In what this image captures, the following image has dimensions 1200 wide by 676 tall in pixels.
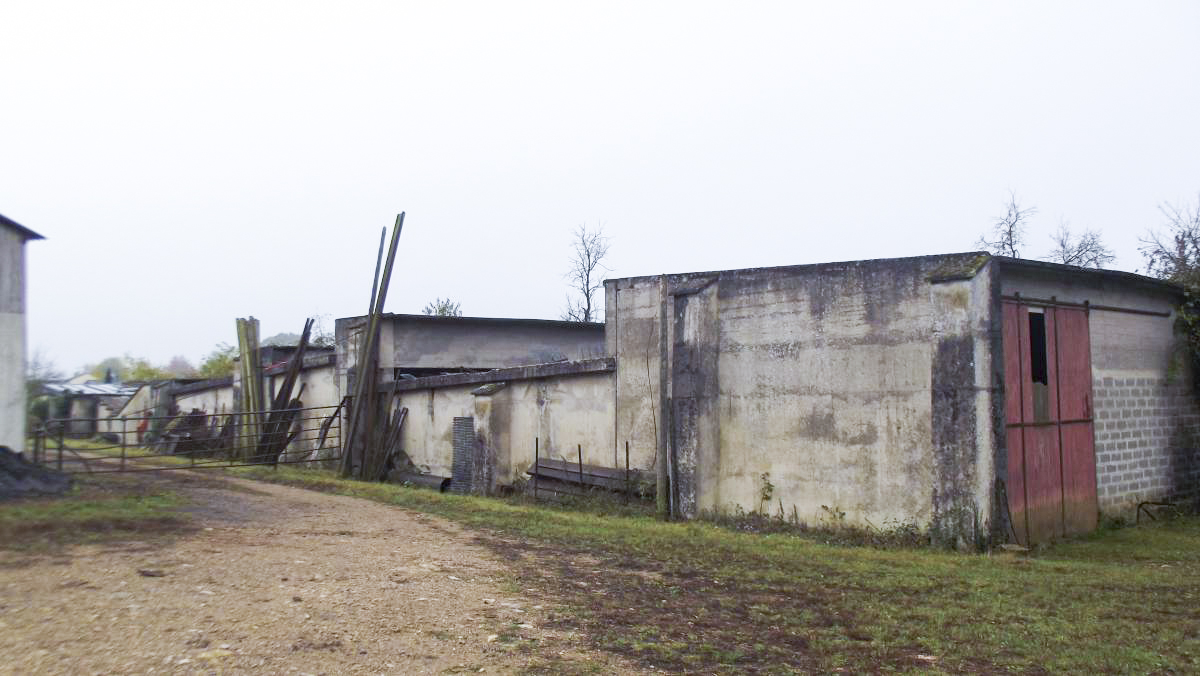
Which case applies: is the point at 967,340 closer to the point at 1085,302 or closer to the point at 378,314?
the point at 1085,302

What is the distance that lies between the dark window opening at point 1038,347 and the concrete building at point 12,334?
14.1m

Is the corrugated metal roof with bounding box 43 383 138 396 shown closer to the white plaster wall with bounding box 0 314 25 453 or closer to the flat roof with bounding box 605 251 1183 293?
the white plaster wall with bounding box 0 314 25 453

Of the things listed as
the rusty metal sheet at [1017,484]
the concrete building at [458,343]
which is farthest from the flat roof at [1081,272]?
the concrete building at [458,343]

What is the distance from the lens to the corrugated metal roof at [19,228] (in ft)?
43.9

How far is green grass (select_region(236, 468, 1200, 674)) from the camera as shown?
6293 millimetres

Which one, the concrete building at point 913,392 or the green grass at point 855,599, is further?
the concrete building at point 913,392

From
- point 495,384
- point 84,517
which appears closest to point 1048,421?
point 495,384

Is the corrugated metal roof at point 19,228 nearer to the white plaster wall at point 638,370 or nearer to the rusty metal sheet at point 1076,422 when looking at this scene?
the white plaster wall at point 638,370

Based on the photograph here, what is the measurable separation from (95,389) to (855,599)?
3614 centimetres

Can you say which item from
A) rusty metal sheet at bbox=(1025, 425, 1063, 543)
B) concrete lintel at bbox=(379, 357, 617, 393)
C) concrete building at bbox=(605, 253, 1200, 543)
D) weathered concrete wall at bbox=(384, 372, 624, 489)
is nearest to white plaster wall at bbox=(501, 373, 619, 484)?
weathered concrete wall at bbox=(384, 372, 624, 489)

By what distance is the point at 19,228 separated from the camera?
1355 cm

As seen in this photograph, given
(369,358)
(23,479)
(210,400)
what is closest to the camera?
(23,479)

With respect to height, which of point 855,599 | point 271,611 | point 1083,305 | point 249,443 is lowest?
point 855,599

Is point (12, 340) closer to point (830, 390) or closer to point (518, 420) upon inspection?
point (518, 420)
